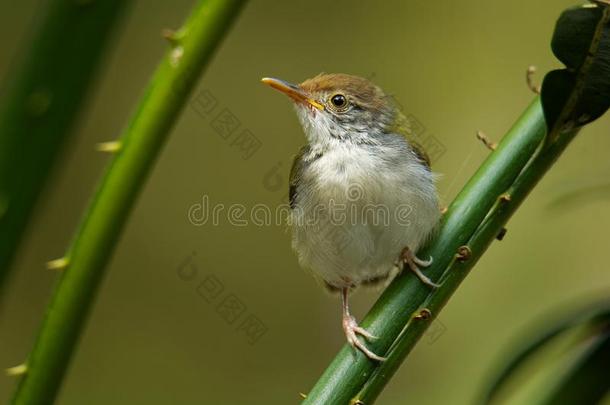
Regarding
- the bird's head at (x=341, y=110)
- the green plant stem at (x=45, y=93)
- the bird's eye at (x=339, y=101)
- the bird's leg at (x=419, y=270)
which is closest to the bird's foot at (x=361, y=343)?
the bird's leg at (x=419, y=270)

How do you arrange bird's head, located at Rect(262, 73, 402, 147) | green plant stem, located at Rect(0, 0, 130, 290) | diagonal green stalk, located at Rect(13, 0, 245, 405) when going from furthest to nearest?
bird's head, located at Rect(262, 73, 402, 147) < diagonal green stalk, located at Rect(13, 0, 245, 405) < green plant stem, located at Rect(0, 0, 130, 290)

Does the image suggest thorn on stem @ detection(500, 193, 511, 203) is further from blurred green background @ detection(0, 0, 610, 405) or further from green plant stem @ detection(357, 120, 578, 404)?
blurred green background @ detection(0, 0, 610, 405)

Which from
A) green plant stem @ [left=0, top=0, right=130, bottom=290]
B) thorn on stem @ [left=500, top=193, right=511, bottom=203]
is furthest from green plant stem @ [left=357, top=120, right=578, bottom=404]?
green plant stem @ [left=0, top=0, right=130, bottom=290]

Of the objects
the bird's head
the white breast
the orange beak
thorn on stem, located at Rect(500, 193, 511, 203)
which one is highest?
the orange beak

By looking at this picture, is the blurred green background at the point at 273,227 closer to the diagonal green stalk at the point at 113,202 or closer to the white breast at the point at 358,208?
the white breast at the point at 358,208

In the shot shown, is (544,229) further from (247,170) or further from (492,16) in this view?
(247,170)

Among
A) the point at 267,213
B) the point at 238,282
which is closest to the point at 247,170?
the point at 267,213

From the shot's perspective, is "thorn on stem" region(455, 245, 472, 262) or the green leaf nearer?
the green leaf

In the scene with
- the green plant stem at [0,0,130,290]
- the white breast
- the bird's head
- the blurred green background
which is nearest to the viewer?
the green plant stem at [0,0,130,290]
